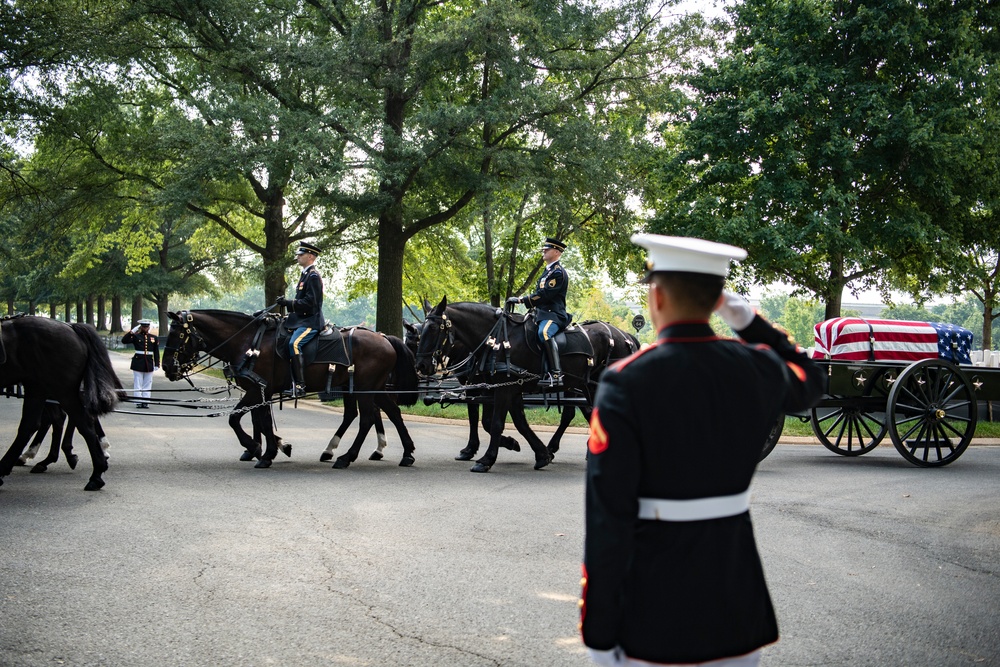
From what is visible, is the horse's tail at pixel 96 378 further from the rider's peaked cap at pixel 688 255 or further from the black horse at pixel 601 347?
the rider's peaked cap at pixel 688 255

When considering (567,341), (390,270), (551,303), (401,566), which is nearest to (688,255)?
(401,566)

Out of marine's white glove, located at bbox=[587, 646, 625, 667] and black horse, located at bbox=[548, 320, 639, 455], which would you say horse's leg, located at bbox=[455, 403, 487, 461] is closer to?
black horse, located at bbox=[548, 320, 639, 455]

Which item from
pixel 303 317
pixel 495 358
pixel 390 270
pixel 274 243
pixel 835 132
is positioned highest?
pixel 835 132

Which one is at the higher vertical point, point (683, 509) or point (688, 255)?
point (688, 255)

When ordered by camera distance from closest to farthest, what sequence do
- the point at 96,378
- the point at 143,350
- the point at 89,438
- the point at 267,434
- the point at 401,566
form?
1. the point at 401,566
2. the point at 89,438
3. the point at 96,378
4. the point at 267,434
5. the point at 143,350

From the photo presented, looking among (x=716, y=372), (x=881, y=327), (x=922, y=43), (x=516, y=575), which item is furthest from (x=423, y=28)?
(x=716, y=372)

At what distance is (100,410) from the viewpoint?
367 inches

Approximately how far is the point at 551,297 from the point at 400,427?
8.53ft

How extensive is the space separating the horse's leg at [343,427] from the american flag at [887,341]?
670 centimetres

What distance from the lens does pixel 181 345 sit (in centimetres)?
1112

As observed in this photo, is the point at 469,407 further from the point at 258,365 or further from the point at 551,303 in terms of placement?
the point at 258,365

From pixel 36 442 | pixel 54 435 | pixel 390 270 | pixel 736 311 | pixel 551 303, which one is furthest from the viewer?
pixel 390 270

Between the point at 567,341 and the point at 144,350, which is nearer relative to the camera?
the point at 567,341

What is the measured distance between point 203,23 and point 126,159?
5370 mm
